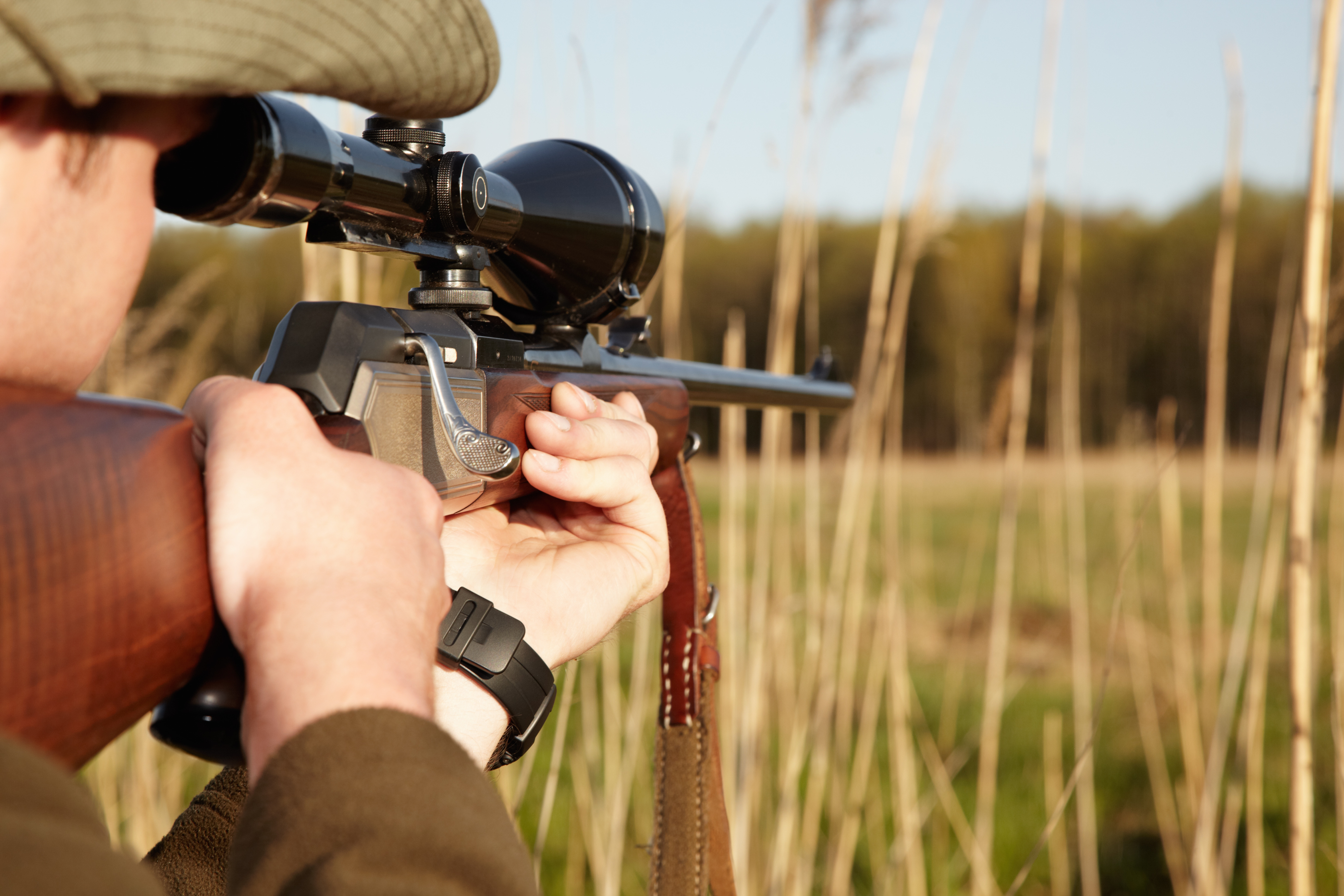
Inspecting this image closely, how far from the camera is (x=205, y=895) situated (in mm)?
893

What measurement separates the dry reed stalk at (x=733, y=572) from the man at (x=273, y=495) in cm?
138

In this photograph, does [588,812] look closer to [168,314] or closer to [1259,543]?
[168,314]

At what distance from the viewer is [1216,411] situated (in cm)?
200

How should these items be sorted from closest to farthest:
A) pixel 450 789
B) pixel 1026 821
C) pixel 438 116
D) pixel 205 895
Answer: pixel 450 789 → pixel 438 116 → pixel 205 895 → pixel 1026 821

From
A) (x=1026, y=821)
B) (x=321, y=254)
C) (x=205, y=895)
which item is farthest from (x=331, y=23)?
(x=1026, y=821)

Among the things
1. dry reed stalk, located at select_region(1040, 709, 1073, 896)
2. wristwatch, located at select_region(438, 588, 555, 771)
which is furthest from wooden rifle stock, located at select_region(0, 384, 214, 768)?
dry reed stalk, located at select_region(1040, 709, 1073, 896)

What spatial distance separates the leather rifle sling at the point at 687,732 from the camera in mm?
1275

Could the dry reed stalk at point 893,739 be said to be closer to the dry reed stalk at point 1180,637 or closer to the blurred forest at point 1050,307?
the dry reed stalk at point 1180,637

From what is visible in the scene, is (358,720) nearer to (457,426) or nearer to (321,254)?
(457,426)

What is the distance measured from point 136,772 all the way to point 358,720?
1731 millimetres

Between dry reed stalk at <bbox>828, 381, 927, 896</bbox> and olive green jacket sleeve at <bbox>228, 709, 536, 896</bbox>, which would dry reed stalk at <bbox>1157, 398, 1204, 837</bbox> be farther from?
olive green jacket sleeve at <bbox>228, 709, 536, 896</bbox>

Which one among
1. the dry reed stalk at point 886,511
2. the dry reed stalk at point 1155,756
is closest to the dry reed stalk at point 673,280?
the dry reed stalk at point 886,511

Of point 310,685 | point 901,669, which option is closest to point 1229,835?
point 901,669

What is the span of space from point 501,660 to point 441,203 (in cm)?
42
